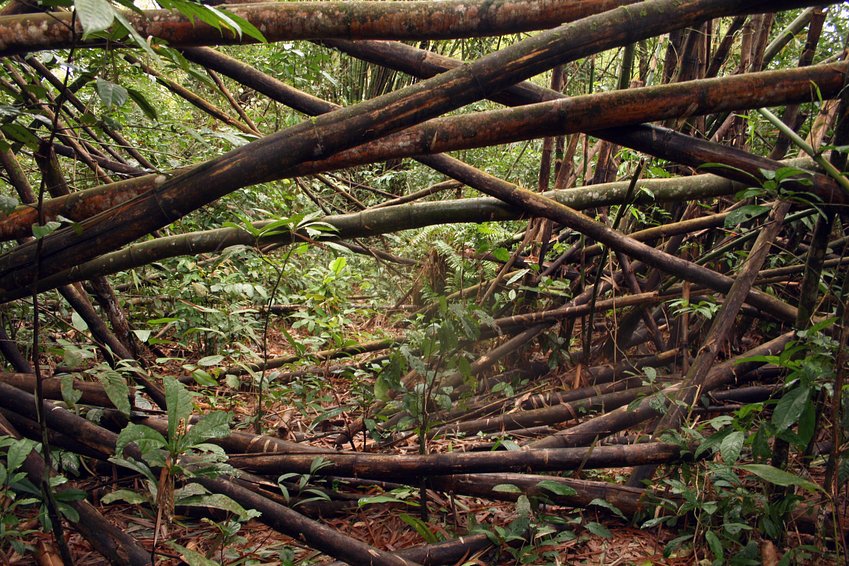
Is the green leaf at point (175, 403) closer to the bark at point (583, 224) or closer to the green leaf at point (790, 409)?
the bark at point (583, 224)

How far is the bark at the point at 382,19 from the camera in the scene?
2061 millimetres

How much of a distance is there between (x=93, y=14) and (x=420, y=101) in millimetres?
1130

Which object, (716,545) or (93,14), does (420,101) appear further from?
(716,545)

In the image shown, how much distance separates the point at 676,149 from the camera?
2283mm

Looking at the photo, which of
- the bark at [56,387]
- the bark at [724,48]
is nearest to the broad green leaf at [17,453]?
the bark at [56,387]

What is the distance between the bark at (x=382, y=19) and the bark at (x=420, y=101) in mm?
213

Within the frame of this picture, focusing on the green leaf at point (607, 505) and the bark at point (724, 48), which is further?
the bark at point (724, 48)

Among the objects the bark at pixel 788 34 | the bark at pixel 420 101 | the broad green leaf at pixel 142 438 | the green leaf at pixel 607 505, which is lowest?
the green leaf at pixel 607 505

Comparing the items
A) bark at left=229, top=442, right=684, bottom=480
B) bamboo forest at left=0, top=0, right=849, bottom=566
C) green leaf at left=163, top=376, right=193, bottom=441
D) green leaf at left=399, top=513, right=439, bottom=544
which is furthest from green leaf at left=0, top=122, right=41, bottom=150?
green leaf at left=399, top=513, right=439, bottom=544

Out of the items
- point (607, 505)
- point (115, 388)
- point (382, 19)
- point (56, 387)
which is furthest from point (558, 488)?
point (56, 387)

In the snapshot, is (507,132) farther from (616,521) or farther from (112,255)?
(112,255)

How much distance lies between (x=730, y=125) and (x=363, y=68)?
201 inches

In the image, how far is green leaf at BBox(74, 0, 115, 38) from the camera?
92 cm

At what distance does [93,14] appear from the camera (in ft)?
3.11
